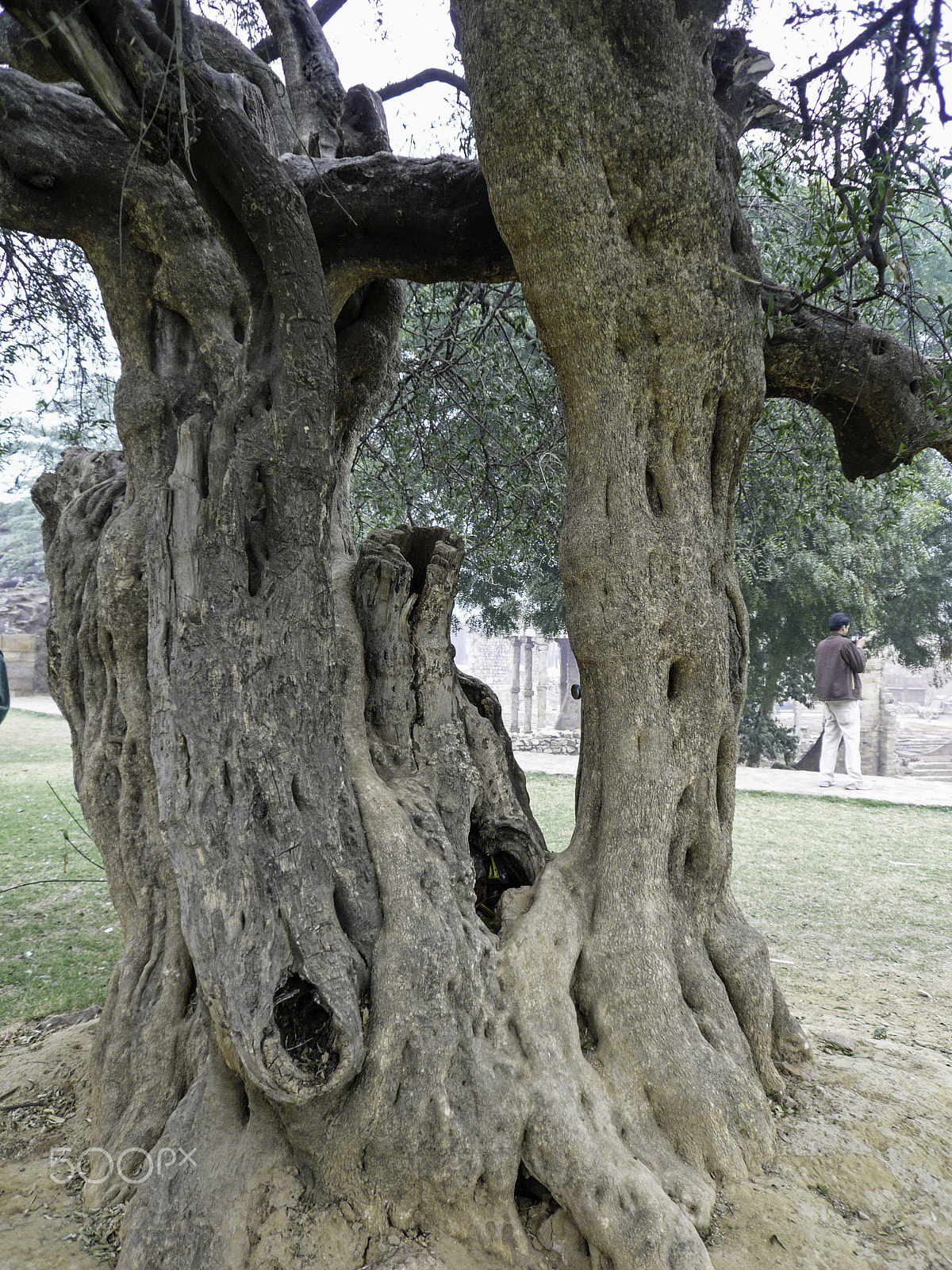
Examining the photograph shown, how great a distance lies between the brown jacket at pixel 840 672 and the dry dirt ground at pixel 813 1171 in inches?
263

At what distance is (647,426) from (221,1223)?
120 inches

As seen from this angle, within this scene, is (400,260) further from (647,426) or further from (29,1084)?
(29,1084)

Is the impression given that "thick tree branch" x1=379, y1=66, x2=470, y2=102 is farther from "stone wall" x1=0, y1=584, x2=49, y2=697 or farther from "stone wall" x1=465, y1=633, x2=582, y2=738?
"stone wall" x1=0, y1=584, x2=49, y2=697

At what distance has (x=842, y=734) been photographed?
10.5 metres

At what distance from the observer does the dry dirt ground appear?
7.54ft

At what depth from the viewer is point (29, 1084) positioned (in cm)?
314

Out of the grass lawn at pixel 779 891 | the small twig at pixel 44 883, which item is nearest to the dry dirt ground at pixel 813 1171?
the small twig at pixel 44 883

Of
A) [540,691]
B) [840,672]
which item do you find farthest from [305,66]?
[540,691]

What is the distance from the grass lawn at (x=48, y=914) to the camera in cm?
418

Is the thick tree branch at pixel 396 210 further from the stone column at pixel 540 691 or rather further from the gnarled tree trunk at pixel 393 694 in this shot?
A: the stone column at pixel 540 691

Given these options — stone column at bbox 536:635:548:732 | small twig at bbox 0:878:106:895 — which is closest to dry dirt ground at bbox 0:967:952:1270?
small twig at bbox 0:878:106:895

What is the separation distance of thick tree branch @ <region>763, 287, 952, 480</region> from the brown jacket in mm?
6289

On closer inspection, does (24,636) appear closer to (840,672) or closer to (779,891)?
(840,672)

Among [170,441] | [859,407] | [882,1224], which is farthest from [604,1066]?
[859,407]
